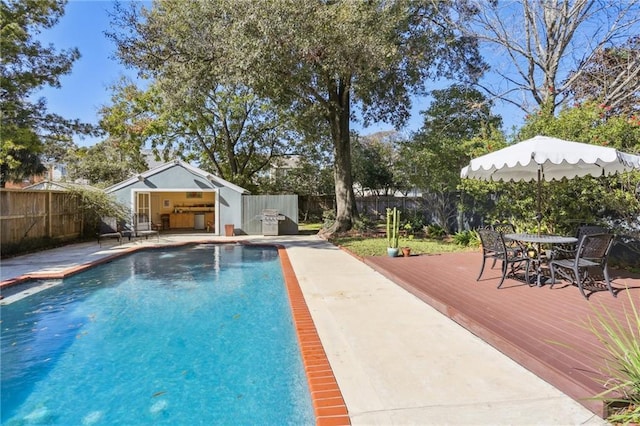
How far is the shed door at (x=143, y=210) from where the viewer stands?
1530 cm

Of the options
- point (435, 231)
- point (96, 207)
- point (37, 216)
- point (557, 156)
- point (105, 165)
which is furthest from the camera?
point (105, 165)

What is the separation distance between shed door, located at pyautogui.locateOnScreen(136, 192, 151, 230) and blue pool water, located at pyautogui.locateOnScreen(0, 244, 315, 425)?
736 cm

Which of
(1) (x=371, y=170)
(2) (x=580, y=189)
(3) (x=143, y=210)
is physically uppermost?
(1) (x=371, y=170)

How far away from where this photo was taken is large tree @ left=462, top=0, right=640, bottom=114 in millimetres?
11711

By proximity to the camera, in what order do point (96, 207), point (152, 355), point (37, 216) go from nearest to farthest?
point (152, 355), point (37, 216), point (96, 207)

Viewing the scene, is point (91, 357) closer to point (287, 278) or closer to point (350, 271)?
point (287, 278)

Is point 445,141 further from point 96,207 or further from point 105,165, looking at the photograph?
point 105,165

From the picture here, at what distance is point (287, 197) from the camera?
56.5ft

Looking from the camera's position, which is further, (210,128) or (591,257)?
(210,128)

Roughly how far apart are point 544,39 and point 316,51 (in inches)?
337

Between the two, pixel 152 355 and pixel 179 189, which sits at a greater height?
pixel 179 189

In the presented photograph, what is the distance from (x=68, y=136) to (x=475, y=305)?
16375 mm

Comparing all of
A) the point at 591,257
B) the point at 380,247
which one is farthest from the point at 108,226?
the point at 591,257

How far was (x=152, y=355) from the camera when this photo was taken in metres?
4.55
